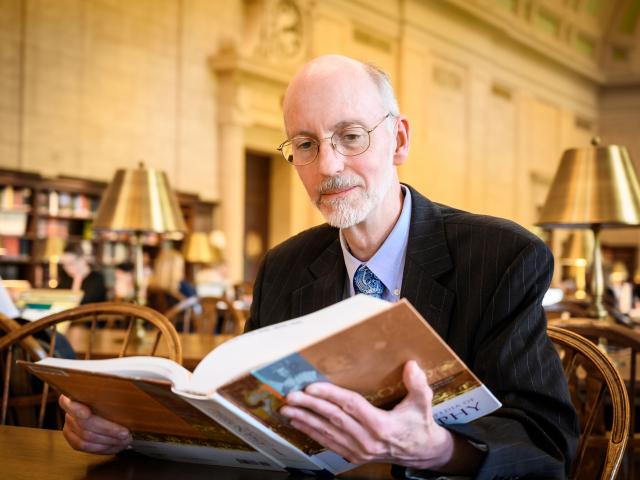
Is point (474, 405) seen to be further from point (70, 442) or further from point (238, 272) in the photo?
point (238, 272)

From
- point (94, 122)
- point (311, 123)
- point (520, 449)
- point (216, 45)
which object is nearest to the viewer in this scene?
point (520, 449)

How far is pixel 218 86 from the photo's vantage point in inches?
535

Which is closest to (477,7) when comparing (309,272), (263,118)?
(263,118)

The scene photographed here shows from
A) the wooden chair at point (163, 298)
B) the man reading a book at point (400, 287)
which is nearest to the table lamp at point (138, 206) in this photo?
the man reading a book at point (400, 287)

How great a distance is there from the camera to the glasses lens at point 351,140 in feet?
5.74

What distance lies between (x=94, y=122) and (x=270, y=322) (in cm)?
1021

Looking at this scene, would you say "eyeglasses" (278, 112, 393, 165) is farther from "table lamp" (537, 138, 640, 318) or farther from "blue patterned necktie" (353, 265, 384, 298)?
"table lamp" (537, 138, 640, 318)

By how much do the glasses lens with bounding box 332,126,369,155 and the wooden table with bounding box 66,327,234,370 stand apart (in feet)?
6.23

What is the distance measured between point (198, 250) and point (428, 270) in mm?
11053

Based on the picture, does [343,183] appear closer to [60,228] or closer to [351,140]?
[351,140]

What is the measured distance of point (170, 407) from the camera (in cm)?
127

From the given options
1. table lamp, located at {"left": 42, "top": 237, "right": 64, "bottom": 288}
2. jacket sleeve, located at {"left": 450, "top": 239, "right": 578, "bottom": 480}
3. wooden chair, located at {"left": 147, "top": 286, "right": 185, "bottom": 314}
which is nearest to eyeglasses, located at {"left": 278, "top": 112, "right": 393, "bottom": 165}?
jacket sleeve, located at {"left": 450, "top": 239, "right": 578, "bottom": 480}

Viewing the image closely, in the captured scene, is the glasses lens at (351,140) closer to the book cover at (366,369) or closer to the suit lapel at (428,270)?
the suit lapel at (428,270)

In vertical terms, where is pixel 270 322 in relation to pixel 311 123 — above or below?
below
